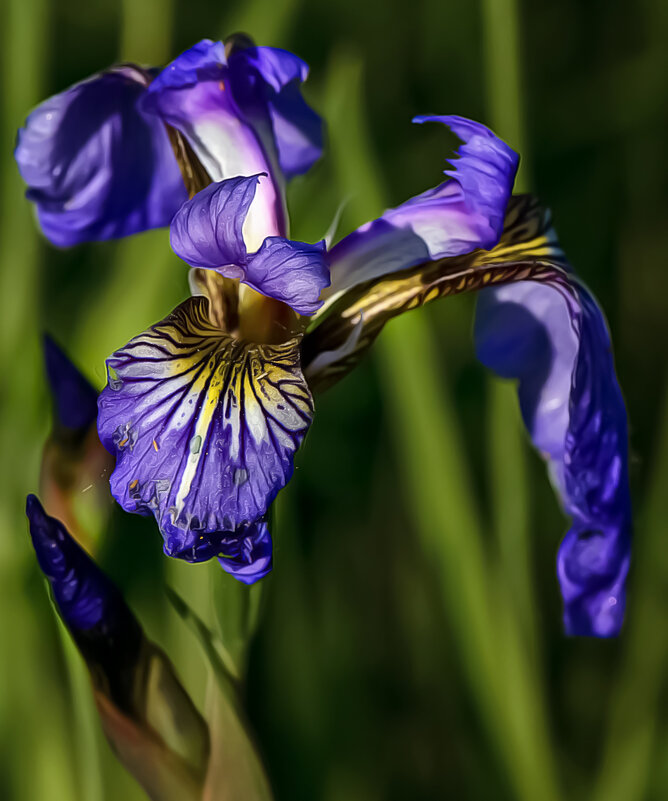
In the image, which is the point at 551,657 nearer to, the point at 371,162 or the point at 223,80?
the point at 371,162

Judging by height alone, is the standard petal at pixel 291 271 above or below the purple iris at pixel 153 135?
below

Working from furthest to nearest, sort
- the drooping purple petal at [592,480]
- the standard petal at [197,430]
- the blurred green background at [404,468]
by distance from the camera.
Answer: the blurred green background at [404,468] < the drooping purple petal at [592,480] < the standard petal at [197,430]

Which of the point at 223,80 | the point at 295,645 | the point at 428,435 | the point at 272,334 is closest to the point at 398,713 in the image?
the point at 295,645

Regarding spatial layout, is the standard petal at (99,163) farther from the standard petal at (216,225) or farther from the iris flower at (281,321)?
the standard petal at (216,225)

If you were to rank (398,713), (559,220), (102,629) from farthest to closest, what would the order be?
(559,220) < (398,713) < (102,629)

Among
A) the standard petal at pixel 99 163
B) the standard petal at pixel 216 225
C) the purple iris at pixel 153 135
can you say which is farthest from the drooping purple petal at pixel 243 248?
the standard petal at pixel 99 163

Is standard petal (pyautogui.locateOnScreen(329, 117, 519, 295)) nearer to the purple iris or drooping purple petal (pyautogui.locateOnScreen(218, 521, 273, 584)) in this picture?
the purple iris
